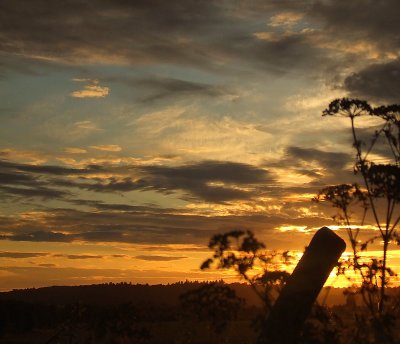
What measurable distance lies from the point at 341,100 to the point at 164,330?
12641 mm

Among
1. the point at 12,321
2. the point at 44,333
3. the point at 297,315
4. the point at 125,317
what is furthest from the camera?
the point at 12,321

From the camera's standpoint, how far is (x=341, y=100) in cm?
1703

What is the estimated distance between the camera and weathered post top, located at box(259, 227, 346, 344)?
10.1m

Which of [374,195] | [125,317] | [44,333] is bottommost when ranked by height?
[44,333]

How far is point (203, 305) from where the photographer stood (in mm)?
11133

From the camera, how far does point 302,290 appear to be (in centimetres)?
1032

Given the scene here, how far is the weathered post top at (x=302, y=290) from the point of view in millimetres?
10078

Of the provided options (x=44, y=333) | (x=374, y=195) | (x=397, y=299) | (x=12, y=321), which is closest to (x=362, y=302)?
(x=397, y=299)

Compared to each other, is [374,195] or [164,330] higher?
[374,195]

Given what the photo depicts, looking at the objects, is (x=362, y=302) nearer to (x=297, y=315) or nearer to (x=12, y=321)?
(x=297, y=315)

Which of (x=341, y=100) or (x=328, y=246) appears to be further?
(x=341, y=100)

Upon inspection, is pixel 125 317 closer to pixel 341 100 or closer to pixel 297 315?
pixel 297 315

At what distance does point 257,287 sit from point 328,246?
61.1 inches

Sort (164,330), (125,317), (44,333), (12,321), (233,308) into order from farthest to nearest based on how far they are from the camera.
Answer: (12,321), (44,333), (164,330), (125,317), (233,308)
